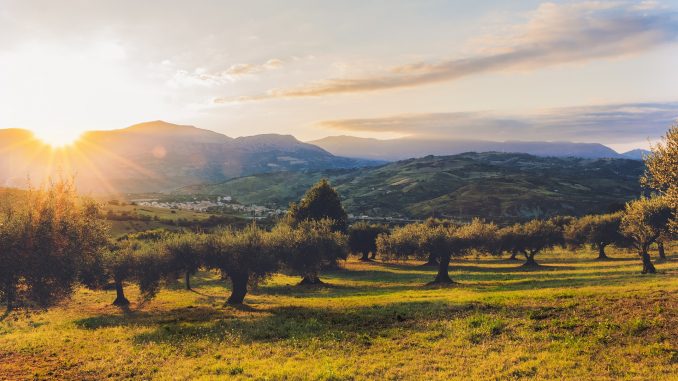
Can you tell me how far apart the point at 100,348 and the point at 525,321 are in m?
30.6

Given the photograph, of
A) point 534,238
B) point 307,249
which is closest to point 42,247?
point 307,249

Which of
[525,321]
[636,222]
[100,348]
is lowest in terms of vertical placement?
[100,348]

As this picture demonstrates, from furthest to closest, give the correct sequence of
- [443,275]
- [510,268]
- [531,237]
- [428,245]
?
[531,237] < [510,268] < [428,245] < [443,275]

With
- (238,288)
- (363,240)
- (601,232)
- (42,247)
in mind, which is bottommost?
(363,240)

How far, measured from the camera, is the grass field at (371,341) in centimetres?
2114

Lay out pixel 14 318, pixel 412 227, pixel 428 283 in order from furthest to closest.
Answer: pixel 412 227
pixel 428 283
pixel 14 318

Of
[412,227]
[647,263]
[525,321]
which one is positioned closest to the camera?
[525,321]

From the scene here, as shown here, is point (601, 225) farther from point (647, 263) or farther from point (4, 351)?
point (4, 351)

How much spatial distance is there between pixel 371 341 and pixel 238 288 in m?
27.5

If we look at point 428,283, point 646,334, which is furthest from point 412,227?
point 646,334

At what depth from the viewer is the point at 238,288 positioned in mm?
51219

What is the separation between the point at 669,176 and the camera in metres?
35.7

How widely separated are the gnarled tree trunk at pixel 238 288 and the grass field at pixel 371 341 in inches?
158

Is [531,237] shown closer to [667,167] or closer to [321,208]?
[321,208]
